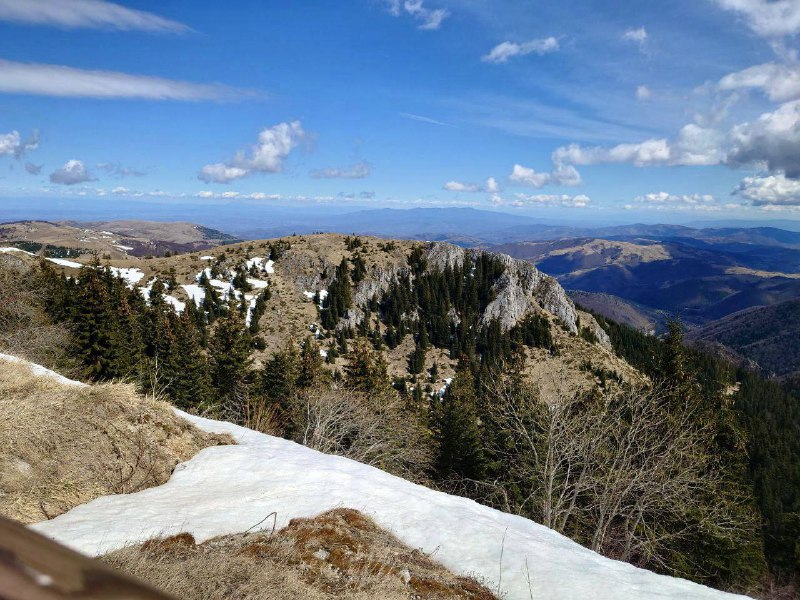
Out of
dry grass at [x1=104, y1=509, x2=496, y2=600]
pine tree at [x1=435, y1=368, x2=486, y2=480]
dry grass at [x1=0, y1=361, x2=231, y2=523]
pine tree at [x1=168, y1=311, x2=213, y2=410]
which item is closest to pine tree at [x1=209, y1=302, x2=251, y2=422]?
pine tree at [x1=168, y1=311, x2=213, y2=410]

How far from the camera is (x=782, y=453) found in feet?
296

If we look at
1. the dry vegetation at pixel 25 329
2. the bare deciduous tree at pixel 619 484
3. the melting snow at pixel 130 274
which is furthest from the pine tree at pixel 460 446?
the melting snow at pixel 130 274

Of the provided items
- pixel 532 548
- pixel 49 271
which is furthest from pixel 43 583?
pixel 49 271

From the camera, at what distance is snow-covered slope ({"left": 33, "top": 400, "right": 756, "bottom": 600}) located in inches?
305

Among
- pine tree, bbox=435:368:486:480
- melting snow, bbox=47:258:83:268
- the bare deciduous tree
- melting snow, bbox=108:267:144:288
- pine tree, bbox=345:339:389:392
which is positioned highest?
melting snow, bbox=47:258:83:268

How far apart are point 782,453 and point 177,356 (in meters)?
113

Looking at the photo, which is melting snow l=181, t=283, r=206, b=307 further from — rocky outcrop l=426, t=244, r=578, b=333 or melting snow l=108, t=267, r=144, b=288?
rocky outcrop l=426, t=244, r=578, b=333

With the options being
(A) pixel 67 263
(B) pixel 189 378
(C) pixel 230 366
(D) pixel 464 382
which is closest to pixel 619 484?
(D) pixel 464 382

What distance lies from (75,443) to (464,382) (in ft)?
140

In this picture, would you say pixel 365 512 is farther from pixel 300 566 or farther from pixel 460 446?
pixel 460 446

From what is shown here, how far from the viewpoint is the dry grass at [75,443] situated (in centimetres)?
806

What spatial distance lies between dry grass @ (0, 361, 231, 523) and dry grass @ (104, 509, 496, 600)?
Answer: 111 inches

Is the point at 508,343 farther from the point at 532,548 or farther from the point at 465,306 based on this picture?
the point at 532,548

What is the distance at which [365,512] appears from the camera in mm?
9805
